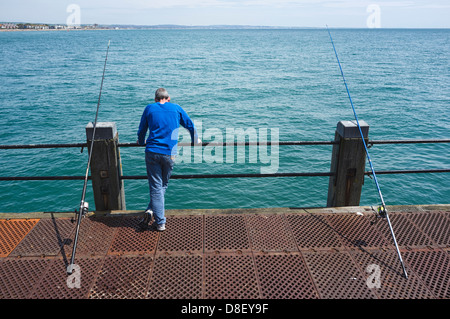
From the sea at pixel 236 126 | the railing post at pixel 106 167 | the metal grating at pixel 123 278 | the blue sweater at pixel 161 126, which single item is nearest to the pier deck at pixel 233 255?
the metal grating at pixel 123 278

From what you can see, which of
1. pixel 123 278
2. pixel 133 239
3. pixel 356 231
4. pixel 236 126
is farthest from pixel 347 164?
pixel 236 126

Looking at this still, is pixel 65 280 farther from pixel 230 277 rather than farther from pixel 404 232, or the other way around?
pixel 404 232

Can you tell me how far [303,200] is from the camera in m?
15.1

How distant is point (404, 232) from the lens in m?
4.97

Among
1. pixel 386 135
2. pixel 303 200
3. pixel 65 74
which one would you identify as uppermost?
pixel 65 74

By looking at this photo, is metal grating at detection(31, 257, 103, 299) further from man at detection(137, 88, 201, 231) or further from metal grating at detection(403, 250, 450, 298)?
metal grating at detection(403, 250, 450, 298)

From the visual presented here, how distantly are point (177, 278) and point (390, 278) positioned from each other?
240 cm

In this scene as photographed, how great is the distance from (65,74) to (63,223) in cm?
4778

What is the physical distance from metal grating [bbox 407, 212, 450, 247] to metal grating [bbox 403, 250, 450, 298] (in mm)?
318

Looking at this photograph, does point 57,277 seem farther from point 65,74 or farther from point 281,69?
point 281,69

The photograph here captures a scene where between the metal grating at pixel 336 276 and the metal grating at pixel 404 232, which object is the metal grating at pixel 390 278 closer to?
the metal grating at pixel 336 276

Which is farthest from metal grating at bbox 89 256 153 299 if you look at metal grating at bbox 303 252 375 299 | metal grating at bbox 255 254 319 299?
metal grating at bbox 303 252 375 299

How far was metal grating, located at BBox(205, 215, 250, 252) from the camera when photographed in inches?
184

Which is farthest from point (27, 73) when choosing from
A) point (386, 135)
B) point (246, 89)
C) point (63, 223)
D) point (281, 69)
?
point (63, 223)
